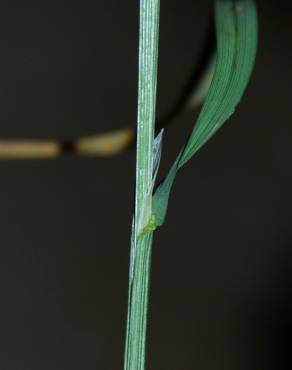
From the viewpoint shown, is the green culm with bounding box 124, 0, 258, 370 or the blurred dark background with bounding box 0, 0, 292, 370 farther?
the blurred dark background with bounding box 0, 0, 292, 370

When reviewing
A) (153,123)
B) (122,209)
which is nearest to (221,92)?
(153,123)

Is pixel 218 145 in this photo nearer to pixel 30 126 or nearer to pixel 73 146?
pixel 30 126

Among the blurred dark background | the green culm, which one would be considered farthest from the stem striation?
the blurred dark background

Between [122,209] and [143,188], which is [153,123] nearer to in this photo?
[143,188]

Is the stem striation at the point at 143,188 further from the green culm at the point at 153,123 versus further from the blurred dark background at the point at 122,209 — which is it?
the blurred dark background at the point at 122,209

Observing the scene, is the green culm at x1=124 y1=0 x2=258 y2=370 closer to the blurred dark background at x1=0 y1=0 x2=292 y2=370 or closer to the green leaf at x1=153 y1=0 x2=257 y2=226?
the green leaf at x1=153 y1=0 x2=257 y2=226

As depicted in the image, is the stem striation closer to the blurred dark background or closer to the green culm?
the green culm
